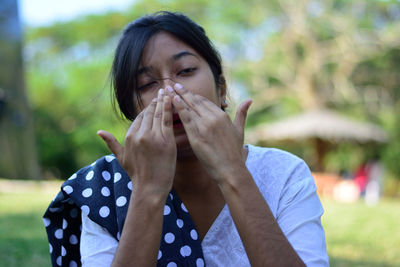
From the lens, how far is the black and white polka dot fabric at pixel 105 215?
2123mm

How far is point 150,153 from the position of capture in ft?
6.45

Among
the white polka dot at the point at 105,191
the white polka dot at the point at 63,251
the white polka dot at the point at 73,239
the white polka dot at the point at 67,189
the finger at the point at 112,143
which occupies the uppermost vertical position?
the finger at the point at 112,143

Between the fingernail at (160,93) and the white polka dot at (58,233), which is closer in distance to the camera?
the fingernail at (160,93)

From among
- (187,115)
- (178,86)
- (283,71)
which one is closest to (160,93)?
(178,86)

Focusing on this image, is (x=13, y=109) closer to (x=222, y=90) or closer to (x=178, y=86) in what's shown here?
(x=222, y=90)

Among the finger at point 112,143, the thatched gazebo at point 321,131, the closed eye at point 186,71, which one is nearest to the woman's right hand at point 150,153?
the finger at point 112,143

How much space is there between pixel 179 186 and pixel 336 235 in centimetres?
436

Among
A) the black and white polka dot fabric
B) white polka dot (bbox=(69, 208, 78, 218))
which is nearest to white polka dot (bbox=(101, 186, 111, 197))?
the black and white polka dot fabric

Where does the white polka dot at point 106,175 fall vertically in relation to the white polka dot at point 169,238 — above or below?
above

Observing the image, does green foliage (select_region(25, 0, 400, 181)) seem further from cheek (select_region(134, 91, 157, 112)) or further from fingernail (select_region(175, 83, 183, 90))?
fingernail (select_region(175, 83, 183, 90))

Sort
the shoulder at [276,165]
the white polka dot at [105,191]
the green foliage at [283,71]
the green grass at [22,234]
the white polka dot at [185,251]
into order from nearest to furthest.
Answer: the white polka dot at [185,251]
the white polka dot at [105,191]
the shoulder at [276,165]
the green grass at [22,234]
the green foliage at [283,71]

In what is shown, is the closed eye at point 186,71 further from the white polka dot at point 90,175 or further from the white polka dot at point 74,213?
the white polka dot at point 74,213

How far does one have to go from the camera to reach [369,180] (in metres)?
18.0

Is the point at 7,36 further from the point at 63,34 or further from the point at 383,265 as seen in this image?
the point at 63,34
